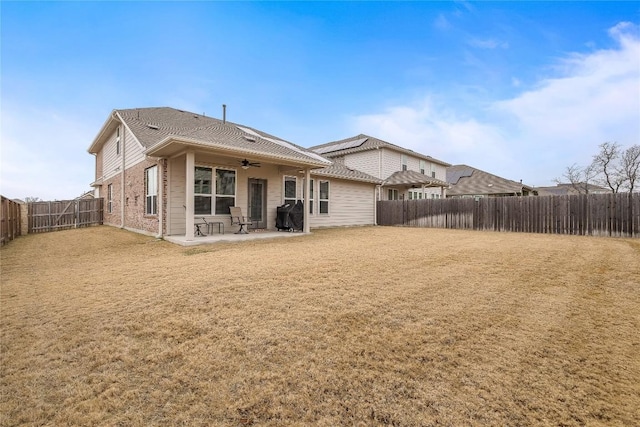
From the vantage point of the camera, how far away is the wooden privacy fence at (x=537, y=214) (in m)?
11.2

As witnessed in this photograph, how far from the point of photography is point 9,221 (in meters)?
A: 10.2

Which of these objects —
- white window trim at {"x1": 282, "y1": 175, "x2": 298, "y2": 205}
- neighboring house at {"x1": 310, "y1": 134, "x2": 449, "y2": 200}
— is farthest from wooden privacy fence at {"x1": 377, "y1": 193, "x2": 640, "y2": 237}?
white window trim at {"x1": 282, "y1": 175, "x2": 298, "y2": 205}

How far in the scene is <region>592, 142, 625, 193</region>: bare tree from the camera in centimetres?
2534

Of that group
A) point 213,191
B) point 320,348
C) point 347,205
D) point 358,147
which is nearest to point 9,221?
point 213,191

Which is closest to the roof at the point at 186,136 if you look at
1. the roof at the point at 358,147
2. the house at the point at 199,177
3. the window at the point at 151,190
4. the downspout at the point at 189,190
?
the house at the point at 199,177

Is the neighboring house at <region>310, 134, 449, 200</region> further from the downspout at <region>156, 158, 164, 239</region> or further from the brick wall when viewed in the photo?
the brick wall

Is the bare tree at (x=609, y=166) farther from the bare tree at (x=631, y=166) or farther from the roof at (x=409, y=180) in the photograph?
the roof at (x=409, y=180)

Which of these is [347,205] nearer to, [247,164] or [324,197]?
[324,197]

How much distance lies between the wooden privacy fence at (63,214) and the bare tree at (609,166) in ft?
125

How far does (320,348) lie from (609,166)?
115 feet

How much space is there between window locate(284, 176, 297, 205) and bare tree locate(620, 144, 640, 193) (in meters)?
28.9

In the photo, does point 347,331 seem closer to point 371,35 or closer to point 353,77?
point 371,35

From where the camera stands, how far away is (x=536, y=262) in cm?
592

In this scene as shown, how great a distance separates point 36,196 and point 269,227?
24513mm
